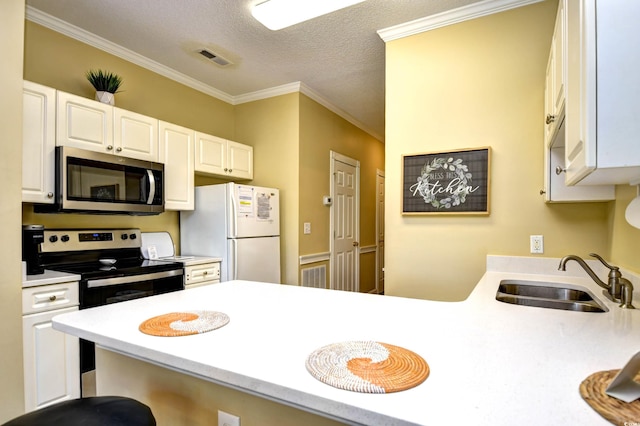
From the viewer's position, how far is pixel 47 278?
1986mm

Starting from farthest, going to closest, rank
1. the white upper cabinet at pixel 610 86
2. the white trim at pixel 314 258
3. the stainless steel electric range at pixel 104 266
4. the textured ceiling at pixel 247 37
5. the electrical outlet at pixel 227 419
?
the white trim at pixel 314 258, the textured ceiling at pixel 247 37, the stainless steel electric range at pixel 104 266, the electrical outlet at pixel 227 419, the white upper cabinet at pixel 610 86

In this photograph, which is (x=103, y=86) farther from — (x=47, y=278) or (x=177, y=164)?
(x=47, y=278)

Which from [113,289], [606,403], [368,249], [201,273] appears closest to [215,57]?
[201,273]

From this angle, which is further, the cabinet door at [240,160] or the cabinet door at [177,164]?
the cabinet door at [240,160]

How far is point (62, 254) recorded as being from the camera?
2.45 metres

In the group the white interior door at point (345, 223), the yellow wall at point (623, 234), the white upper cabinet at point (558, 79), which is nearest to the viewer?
the white upper cabinet at point (558, 79)

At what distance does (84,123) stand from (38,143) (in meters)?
0.33

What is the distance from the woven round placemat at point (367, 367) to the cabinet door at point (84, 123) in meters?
2.32

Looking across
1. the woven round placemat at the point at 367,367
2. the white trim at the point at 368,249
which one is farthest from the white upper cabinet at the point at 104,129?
the white trim at the point at 368,249

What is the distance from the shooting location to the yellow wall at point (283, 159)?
12.0 ft

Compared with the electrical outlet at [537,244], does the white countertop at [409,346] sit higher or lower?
lower

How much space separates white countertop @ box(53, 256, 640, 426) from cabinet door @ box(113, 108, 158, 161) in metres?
1.58

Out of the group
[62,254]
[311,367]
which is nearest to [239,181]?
[62,254]

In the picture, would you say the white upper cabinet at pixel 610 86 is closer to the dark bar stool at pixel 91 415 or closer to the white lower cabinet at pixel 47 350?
the dark bar stool at pixel 91 415
